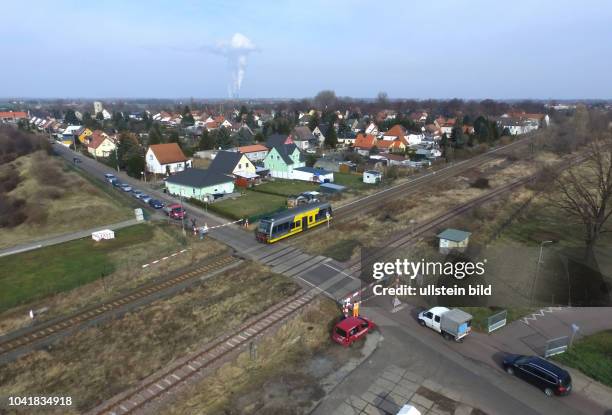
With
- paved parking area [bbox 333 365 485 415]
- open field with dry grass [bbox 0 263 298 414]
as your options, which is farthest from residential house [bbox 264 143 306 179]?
paved parking area [bbox 333 365 485 415]

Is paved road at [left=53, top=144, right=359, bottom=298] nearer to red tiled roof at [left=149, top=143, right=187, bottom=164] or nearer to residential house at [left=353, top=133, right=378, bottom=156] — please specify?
red tiled roof at [left=149, top=143, right=187, bottom=164]

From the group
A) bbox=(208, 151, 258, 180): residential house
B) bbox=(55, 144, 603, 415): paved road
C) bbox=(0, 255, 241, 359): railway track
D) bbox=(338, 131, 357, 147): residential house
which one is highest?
bbox=(338, 131, 357, 147): residential house

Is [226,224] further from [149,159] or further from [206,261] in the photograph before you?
[149,159]


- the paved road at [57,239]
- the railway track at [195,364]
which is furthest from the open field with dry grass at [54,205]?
the railway track at [195,364]

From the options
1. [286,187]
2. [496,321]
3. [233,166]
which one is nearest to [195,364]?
[496,321]

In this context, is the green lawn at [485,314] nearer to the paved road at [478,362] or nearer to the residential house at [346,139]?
the paved road at [478,362]

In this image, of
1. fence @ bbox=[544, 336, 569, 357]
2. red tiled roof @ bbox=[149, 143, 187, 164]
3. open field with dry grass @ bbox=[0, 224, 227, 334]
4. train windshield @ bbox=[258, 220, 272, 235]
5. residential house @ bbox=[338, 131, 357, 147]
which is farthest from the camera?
residential house @ bbox=[338, 131, 357, 147]

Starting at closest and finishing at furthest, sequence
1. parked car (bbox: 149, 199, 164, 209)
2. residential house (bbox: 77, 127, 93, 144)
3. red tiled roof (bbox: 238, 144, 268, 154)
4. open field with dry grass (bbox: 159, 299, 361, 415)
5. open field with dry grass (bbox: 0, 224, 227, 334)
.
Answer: open field with dry grass (bbox: 159, 299, 361, 415), open field with dry grass (bbox: 0, 224, 227, 334), parked car (bbox: 149, 199, 164, 209), red tiled roof (bbox: 238, 144, 268, 154), residential house (bbox: 77, 127, 93, 144)
